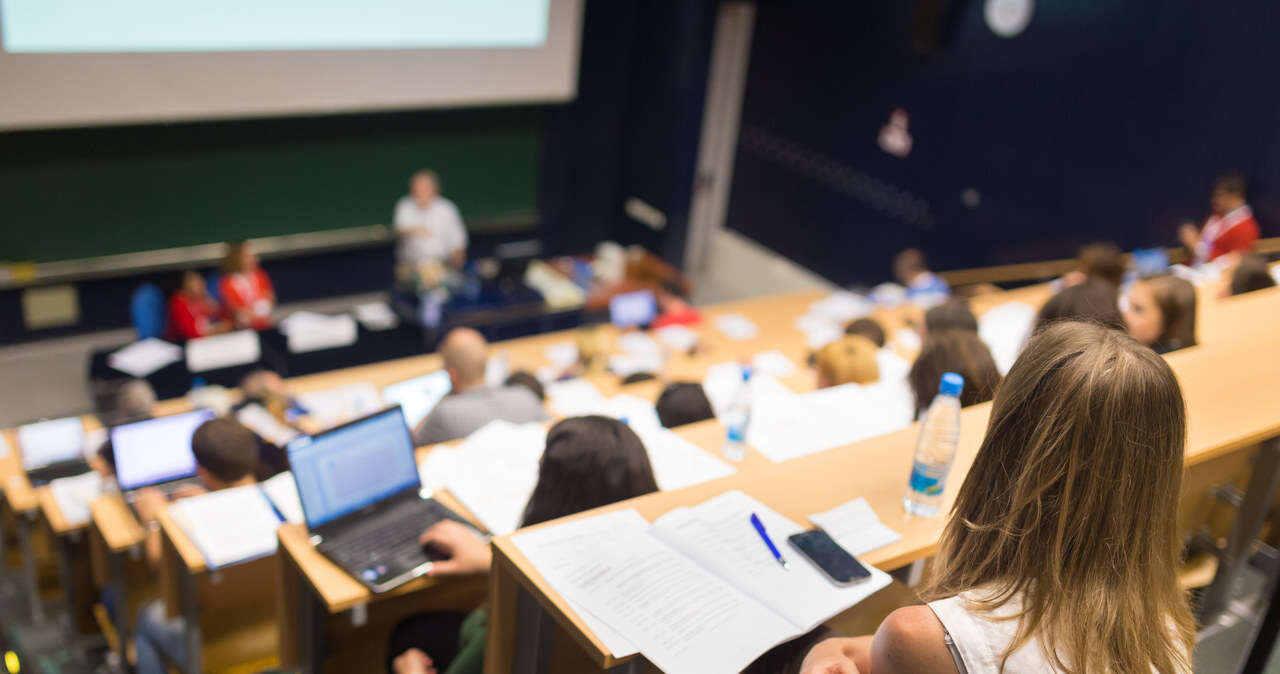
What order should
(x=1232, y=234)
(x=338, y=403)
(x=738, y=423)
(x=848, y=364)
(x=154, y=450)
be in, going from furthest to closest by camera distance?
(x=1232, y=234)
(x=338, y=403)
(x=154, y=450)
(x=848, y=364)
(x=738, y=423)

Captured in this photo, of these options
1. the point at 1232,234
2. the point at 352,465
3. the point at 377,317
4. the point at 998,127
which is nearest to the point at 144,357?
the point at 377,317

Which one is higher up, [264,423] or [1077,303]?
[1077,303]

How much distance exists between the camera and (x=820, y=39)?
7.98 meters

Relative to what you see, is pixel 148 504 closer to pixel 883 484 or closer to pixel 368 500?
pixel 368 500

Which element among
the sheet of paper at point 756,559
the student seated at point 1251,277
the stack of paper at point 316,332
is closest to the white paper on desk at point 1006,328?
the student seated at point 1251,277

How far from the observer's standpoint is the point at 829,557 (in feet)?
5.90

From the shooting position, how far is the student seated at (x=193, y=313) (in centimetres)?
631

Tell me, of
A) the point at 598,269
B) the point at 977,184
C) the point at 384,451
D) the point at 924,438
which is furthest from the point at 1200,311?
the point at 598,269

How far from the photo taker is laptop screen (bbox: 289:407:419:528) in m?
2.54

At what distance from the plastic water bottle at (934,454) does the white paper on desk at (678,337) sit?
13.3 feet

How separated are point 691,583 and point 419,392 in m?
3.21

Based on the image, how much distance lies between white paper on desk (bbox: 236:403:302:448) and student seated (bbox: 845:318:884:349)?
2.51m

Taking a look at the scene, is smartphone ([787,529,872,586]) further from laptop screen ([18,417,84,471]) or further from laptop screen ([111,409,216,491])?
laptop screen ([18,417,84,471])

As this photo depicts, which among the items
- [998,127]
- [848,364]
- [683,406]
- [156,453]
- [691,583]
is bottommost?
[156,453]
